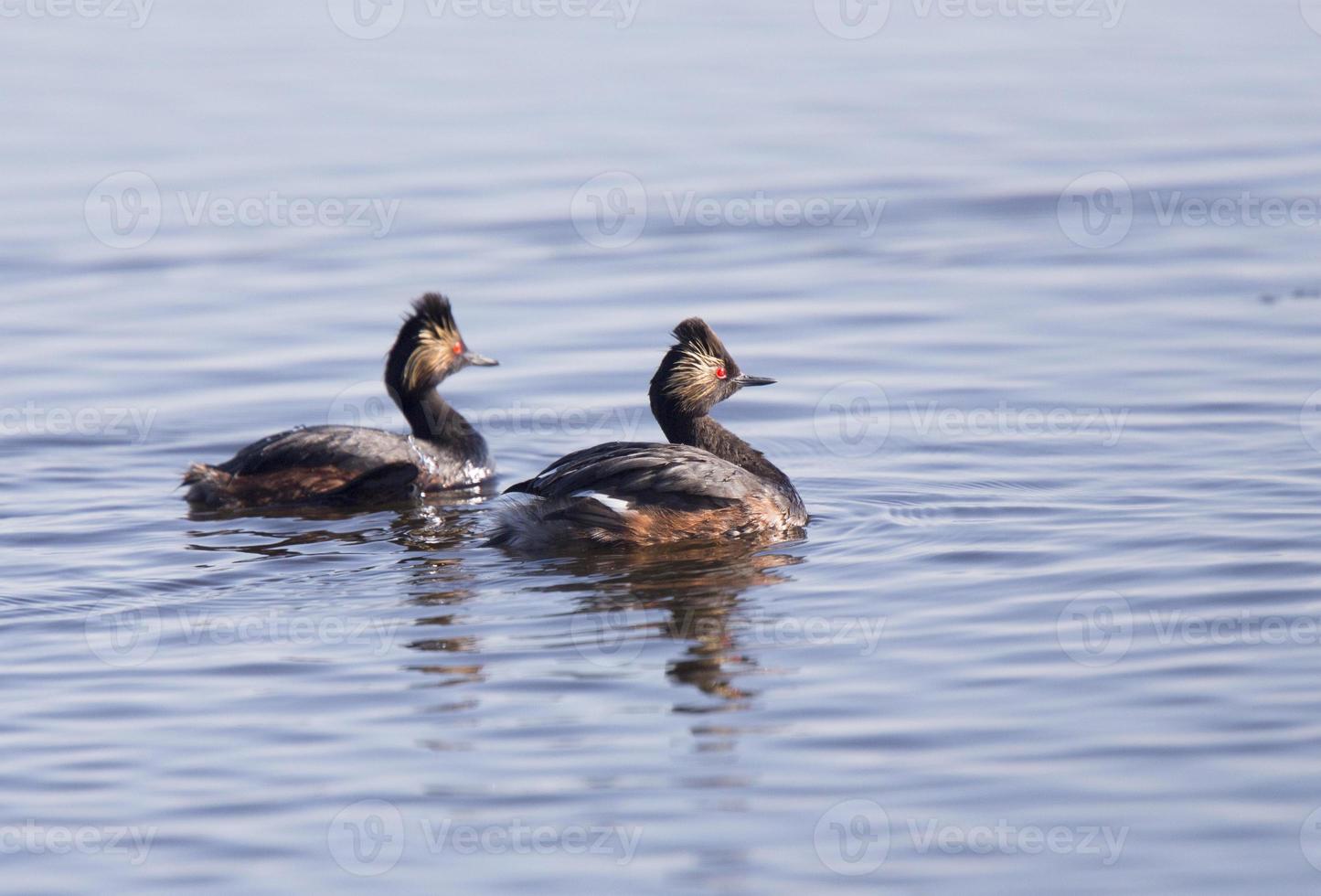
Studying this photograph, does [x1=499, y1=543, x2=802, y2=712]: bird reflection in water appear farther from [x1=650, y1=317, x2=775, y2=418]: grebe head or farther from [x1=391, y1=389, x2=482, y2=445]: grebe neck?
[x1=391, y1=389, x2=482, y2=445]: grebe neck

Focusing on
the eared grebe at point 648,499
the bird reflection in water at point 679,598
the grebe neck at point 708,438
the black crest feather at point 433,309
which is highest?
the black crest feather at point 433,309

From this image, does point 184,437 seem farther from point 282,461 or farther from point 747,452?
point 747,452

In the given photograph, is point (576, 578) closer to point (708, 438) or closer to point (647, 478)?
point (647, 478)

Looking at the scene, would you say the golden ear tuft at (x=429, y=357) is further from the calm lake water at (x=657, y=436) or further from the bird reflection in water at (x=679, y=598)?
the bird reflection in water at (x=679, y=598)

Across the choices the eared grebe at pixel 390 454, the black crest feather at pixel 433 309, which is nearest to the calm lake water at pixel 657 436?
the eared grebe at pixel 390 454

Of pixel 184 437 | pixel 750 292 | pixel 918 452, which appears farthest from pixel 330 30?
pixel 918 452

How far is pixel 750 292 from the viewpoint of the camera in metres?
15.4

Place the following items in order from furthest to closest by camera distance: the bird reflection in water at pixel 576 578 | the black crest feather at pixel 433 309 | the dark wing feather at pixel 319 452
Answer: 1. the black crest feather at pixel 433 309
2. the dark wing feather at pixel 319 452
3. the bird reflection in water at pixel 576 578

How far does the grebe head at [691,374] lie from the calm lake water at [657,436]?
0.89 m

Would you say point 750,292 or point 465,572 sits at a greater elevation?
point 750,292

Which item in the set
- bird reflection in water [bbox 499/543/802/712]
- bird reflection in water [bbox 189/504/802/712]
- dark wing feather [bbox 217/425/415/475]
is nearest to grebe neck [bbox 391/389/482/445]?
dark wing feather [bbox 217/425/415/475]

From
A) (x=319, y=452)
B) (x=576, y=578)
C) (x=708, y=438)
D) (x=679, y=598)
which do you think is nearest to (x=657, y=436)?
(x=708, y=438)

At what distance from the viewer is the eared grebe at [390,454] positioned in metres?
11.3

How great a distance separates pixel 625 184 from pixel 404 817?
39.6ft
